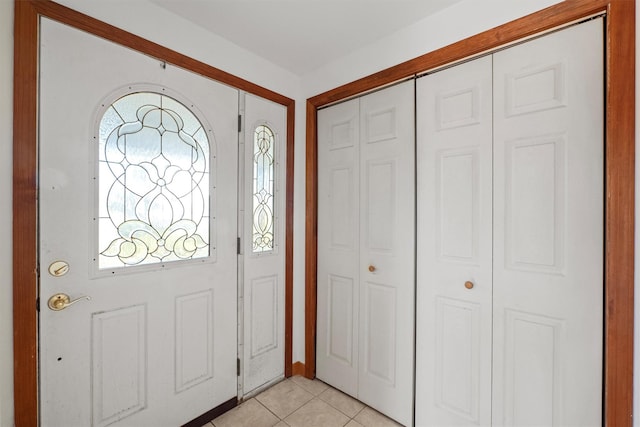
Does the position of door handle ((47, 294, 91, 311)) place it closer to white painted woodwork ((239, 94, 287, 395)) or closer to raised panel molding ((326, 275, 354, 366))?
white painted woodwork ((239, 94, 287, 395))

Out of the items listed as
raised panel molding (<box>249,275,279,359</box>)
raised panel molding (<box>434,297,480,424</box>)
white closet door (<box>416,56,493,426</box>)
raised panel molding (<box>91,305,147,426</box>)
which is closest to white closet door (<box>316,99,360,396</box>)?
raised panel molding (<box>249,275,279,359</box>)

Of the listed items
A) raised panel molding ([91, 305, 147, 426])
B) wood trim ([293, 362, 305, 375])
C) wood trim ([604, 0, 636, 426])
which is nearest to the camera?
wood trim ([604, 0, 636, 426])

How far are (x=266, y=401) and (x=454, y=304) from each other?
141cm

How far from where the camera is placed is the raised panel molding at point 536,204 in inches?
50.1

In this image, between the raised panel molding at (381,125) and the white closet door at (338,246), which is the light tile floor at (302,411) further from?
the raised panel molding at (381,125)

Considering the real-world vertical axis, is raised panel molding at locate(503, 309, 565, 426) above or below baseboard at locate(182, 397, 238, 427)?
above

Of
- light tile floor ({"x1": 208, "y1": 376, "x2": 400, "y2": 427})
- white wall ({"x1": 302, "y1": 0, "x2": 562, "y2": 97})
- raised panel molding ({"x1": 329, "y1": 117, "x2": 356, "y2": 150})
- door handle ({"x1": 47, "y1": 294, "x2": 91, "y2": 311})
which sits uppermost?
white wall ({"x1": 302, "y1": 0, "x2": 562, "y2": 97})

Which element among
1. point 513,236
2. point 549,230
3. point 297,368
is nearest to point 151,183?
point 297,368

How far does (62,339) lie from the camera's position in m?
1.28

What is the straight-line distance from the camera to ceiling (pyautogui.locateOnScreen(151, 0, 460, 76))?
153 cm

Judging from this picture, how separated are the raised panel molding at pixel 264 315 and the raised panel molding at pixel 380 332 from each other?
2.21 ft

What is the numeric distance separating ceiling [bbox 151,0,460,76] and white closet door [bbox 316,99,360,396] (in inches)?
16.4

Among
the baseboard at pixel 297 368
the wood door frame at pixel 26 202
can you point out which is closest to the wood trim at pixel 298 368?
the baseboard at pixel 297 368

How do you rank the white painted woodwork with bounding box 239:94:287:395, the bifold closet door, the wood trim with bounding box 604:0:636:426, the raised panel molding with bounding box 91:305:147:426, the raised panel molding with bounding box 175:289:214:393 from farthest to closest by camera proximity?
the white painted woodwork with bounding box 239:94:287:395 < the bifold closet door < the raised panel molding with bounding box 175:289:214:393 < the raised panel molding with bounding box 91:305:147:426 < the wood trim with bounding box 604:0:636:426
